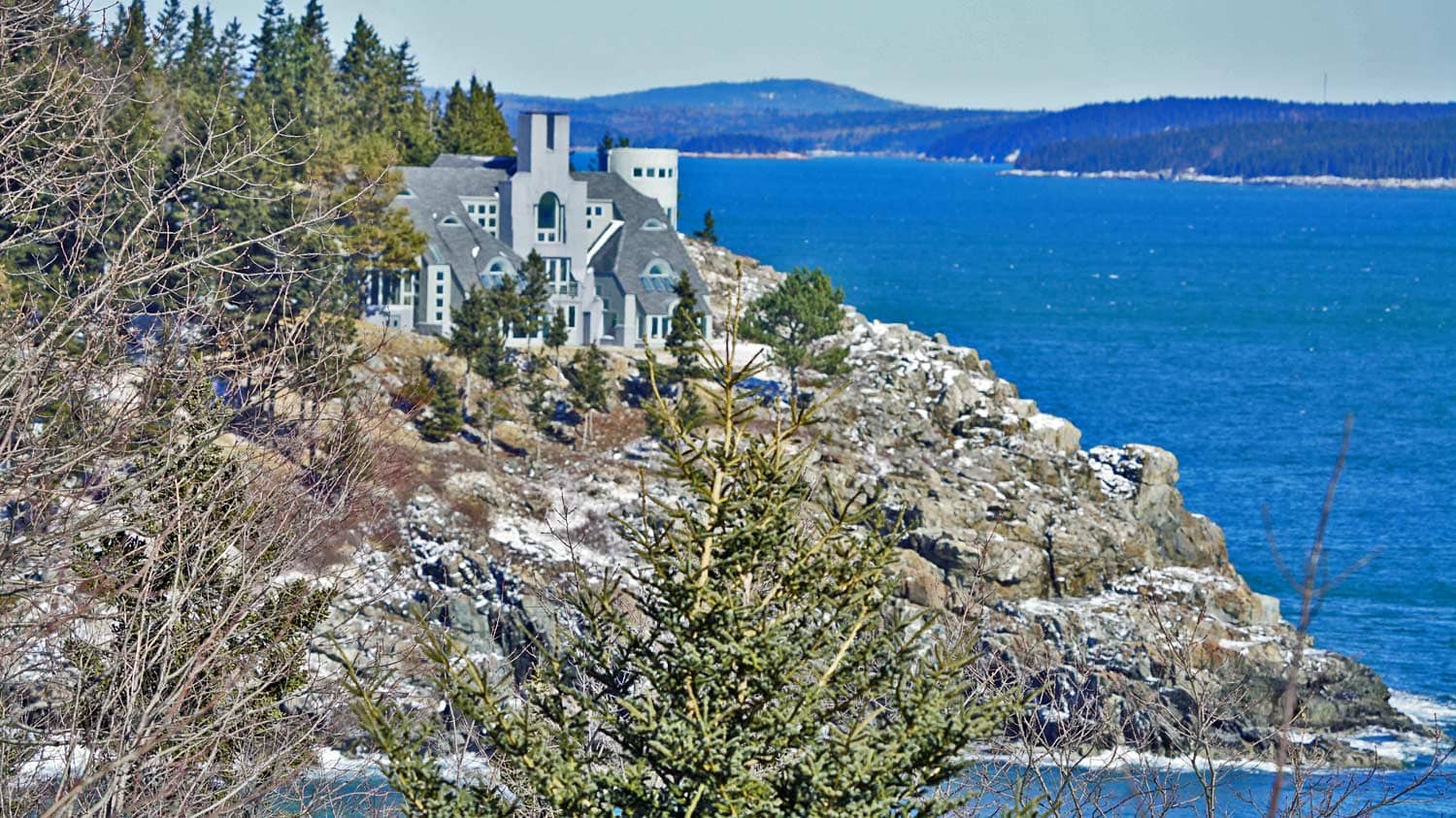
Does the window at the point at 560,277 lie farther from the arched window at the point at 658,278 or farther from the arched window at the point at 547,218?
the arched window at the point at 658,278

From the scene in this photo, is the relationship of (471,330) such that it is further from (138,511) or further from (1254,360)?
(1254,360)

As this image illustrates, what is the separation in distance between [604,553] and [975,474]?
10.9m

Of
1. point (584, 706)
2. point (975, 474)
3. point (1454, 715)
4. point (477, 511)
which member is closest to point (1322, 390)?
point (975, 474)

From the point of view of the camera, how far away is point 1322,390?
277 ft

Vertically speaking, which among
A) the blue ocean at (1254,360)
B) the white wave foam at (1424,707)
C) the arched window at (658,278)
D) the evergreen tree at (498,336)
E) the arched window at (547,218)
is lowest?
the blue ocean at (1254,360)

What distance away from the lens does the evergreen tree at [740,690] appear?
909cm

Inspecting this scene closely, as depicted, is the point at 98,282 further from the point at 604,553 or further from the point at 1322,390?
the point at 1322,390

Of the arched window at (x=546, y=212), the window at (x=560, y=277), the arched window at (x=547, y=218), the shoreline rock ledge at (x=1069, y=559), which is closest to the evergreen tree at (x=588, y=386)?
the shoreline rock ledge at (x=1069, y=559)

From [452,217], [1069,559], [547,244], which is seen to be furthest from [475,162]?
[1069,559]

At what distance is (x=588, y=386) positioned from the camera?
45.6 metres

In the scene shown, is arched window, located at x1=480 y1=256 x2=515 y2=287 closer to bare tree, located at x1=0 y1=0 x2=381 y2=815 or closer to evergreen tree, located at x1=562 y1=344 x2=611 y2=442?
evergreen tree, located at x1=562 y1=344 x2=611 y2=442

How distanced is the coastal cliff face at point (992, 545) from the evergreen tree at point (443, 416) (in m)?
0.41

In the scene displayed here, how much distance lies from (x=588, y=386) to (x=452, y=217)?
1009 cm

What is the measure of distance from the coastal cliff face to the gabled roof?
417cm
